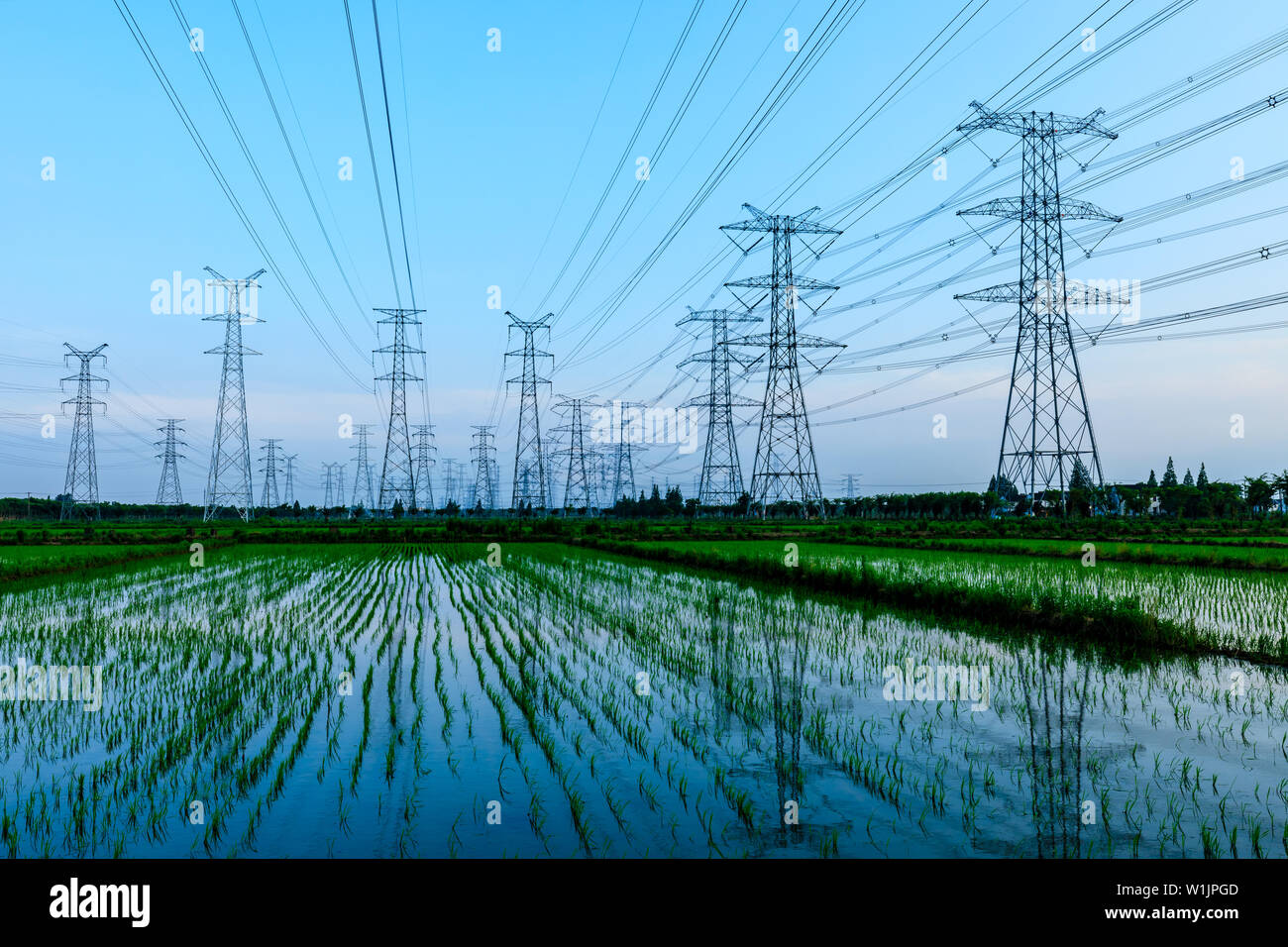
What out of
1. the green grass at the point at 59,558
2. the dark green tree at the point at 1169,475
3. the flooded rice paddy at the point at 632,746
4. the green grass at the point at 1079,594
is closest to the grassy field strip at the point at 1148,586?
the green grass at the point at 1079,594

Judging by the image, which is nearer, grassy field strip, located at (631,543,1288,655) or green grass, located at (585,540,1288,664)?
green grass, located at (585,540,1288,664)

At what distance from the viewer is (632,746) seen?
7.20m

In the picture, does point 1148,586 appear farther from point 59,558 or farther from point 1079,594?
point 59,558

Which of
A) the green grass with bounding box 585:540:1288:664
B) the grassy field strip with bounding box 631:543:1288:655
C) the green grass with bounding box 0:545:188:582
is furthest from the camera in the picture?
the green grass with bounding box 0:545:188:582

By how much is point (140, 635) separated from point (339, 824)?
32.2ft

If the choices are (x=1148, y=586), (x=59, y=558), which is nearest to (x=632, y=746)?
(x=1148, y=586)

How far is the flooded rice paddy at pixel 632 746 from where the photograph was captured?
16.8ft

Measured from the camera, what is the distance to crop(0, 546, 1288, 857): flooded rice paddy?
5.13 metres

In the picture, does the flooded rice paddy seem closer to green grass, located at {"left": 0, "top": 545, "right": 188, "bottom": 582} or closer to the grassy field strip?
the grassy field strip

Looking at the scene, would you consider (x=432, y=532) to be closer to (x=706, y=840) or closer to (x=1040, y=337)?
(x=1040, y=337)

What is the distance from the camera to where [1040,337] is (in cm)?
3612

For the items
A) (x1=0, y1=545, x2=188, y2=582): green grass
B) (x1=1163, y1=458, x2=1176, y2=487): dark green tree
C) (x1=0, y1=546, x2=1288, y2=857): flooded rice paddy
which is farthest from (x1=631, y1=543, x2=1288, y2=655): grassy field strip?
(x1=1163, y1=458, x2=1176, y2=487): dark green tree

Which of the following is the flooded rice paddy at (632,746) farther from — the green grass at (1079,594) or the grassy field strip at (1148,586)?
the grassy field strip at (1148,586)
